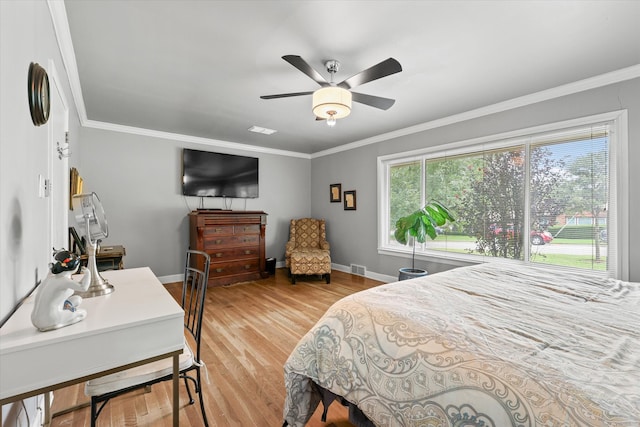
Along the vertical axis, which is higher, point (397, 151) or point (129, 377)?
point (397, 151)

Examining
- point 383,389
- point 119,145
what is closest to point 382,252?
point 383,389

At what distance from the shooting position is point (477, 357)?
94 cm

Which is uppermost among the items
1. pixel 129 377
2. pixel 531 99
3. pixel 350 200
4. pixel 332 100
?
pixel 531 99

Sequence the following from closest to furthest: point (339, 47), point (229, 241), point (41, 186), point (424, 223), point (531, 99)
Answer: point (41, 186) < point (339, 47) < point (531, 99) < point (424, 223) < point (229, 241)

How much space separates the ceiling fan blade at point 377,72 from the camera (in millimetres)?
1988

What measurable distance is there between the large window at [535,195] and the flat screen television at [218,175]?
283 centimetres

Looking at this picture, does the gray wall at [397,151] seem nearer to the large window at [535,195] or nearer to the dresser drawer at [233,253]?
the large window at [535,195]

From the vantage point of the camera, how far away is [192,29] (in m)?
2.01

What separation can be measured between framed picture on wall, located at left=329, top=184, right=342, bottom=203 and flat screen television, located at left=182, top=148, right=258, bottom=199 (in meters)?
1.45

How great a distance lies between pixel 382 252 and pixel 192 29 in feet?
12.6

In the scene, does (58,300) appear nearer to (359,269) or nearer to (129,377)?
(129,377)

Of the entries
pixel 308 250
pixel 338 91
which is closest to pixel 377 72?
pixel 338 91

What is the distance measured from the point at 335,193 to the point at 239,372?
3905mm

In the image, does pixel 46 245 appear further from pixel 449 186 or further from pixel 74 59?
pixel 449 186
